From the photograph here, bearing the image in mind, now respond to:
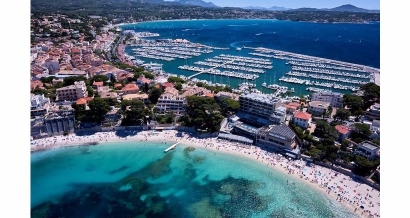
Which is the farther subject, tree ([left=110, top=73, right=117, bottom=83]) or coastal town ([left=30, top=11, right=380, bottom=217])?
tree ([left=110, top=73, right=117, bottom=83])

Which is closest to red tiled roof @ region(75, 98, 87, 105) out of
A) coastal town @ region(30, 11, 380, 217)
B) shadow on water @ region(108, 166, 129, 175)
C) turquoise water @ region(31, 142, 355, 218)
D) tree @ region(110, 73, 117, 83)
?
coastal town @ region(30, 11, 380, 217)

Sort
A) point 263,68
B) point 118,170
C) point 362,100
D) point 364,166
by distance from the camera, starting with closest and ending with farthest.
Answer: point 364,166, point 118,170, point 362,100, point 263,68

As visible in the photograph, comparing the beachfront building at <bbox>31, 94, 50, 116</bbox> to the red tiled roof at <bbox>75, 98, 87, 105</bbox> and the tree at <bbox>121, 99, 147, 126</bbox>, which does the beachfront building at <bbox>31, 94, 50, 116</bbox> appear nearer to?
the red tiled roof at <bbox>75, 98, 87, 105</bbox>

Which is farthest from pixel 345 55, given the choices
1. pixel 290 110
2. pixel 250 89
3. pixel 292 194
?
pixel 292 194

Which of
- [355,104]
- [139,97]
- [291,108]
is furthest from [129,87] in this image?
[355,104]

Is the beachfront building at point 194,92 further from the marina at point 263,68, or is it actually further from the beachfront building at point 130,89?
the marina at point 263,68

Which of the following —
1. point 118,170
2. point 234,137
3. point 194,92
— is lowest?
point 118,170

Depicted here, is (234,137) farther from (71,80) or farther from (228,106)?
(71,80)

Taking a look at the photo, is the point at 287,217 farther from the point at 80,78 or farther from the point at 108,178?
the point at 80,78
